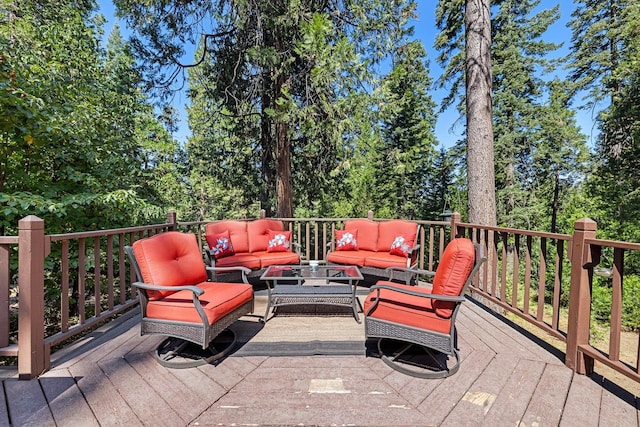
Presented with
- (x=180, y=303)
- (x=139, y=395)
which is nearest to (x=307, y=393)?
(x=139, y=395)

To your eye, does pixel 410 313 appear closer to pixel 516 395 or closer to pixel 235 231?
pixel 516 395

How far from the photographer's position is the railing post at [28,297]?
213 cm

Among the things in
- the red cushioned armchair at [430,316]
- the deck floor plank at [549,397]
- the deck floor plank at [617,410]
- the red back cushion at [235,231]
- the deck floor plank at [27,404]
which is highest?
the red back cushion at [235,231]

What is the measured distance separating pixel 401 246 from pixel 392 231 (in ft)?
1.20

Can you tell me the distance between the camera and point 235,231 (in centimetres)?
469

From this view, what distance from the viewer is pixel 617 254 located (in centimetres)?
209

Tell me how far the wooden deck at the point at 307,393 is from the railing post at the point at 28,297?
133 millimetres

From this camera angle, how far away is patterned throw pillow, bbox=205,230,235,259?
431 centimetres

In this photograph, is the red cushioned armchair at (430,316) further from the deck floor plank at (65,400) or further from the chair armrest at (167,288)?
the deck floor plank at (65,400)

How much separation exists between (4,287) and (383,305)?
2899 mm

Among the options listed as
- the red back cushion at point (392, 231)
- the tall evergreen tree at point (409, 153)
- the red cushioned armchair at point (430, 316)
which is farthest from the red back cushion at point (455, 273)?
the tall evergreen tree at point (409, 153)

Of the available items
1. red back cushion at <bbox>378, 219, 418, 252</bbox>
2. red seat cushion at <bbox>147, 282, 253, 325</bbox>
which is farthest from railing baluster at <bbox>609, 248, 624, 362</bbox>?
red seat cushion at <bbox>147, 282, 253, 325</bbox>

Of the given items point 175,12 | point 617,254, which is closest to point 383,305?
point 617,254

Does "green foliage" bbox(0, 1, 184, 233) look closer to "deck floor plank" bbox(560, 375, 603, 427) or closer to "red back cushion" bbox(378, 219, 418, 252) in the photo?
"red back cushion" bbox(378, 219, 418, 252)
